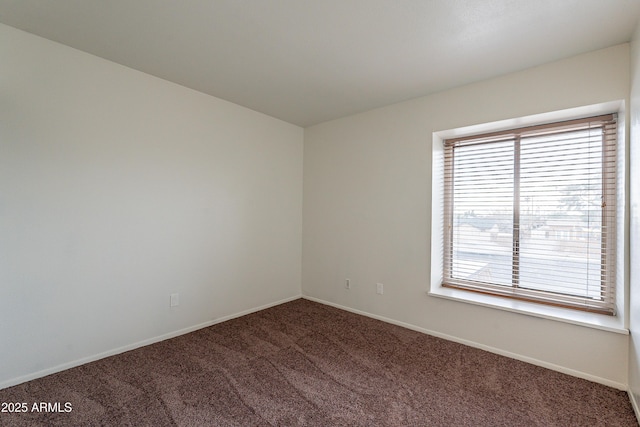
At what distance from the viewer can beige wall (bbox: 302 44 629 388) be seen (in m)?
2.20

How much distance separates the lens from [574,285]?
246cm

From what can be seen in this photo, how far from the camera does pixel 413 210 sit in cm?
311

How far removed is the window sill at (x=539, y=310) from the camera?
6.98 feet

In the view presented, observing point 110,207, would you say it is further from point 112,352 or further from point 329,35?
point 329,35

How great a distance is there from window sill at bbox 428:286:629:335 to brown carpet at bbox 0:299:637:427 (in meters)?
0.42

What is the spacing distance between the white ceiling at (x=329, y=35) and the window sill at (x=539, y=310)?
203 cm

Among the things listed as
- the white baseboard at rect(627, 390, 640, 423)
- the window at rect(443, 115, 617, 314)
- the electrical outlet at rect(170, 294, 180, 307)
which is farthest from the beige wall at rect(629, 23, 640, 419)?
the electrical outlet at rect(170, 294, 180, 307)

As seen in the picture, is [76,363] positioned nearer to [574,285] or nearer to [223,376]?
[223,376]

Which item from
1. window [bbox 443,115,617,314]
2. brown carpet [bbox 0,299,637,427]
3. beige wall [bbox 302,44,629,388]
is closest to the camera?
brown carpet [bbox 0,299,637,427]

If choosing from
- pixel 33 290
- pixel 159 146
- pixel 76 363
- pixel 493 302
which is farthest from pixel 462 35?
pixel 76 363

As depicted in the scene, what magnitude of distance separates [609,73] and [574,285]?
5.50 feet

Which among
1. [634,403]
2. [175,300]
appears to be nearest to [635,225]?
[634,403]

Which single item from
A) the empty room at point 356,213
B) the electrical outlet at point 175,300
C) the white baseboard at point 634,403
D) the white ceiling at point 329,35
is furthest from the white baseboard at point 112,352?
the white baseboard at point 634,403

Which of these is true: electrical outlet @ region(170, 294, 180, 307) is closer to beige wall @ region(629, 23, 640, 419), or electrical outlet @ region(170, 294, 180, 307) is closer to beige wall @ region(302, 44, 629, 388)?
beige wall @ region(302, 44, 629, 388)
